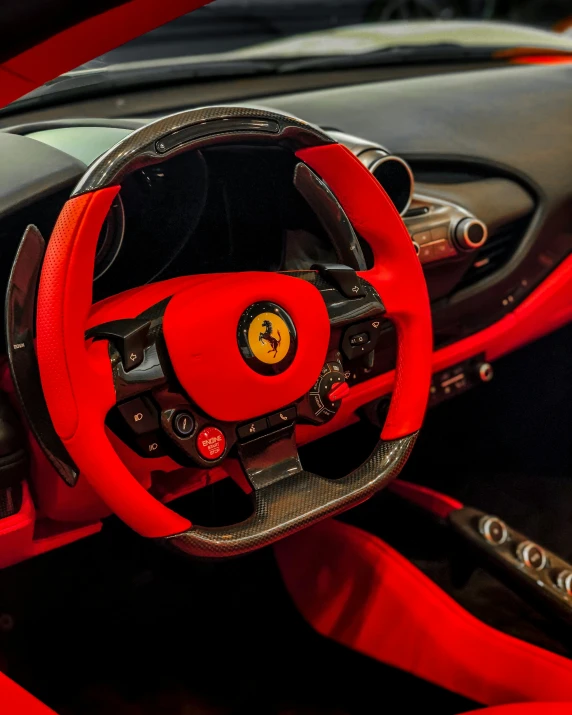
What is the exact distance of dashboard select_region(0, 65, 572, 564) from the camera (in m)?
1.06

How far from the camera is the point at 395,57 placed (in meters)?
2.15

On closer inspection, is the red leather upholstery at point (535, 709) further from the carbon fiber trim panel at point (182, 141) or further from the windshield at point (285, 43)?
the windshield at point (285, 43)

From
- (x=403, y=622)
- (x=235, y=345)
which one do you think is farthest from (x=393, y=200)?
(x=403, y=622)

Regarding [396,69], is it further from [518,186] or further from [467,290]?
[467,290]

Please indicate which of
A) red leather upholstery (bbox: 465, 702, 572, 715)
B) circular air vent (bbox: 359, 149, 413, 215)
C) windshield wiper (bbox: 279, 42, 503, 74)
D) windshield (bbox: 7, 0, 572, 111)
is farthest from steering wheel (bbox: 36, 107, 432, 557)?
windshield wiper (bbox: 279, 42, 503, 74)

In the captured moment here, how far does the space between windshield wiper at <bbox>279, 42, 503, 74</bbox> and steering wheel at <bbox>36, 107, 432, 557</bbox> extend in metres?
1.06

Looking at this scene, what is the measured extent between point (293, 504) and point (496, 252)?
811mm

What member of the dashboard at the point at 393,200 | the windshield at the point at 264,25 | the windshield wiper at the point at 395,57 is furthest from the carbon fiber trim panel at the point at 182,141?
the windshield wiper at the point at 395,57

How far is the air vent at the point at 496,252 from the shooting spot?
1515 mm

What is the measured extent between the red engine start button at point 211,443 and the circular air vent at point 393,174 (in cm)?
50

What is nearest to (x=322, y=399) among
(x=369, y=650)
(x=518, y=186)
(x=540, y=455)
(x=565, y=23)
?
(x=369, y=650)

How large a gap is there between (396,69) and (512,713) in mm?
1609

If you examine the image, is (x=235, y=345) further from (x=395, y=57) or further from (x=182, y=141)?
(x=395, y=57)

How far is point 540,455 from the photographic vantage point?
1776 millimetres
